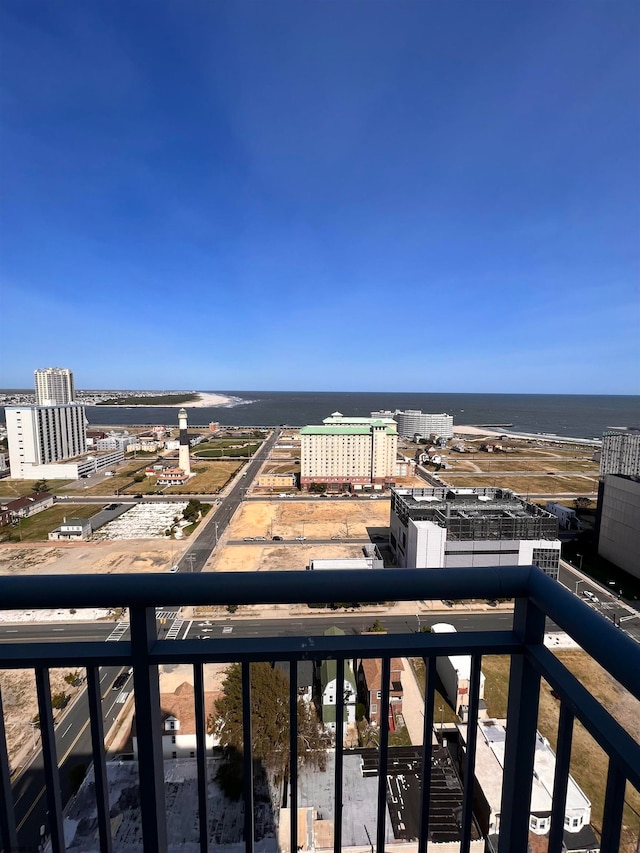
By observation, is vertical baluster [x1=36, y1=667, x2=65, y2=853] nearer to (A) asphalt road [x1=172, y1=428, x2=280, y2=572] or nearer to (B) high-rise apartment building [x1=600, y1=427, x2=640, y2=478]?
(A) asphalt road [x1=172, y1=428, x2=280, y2=572]

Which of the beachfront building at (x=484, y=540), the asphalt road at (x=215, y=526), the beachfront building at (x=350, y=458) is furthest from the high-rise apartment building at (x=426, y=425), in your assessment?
the beachfront building at (x=484, y=540)

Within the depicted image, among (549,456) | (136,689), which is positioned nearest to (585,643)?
(136,689)

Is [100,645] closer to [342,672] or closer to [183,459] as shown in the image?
[342,672]

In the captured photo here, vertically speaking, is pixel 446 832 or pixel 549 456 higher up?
pixel 446 832

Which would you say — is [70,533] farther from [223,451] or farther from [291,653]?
[223,451]

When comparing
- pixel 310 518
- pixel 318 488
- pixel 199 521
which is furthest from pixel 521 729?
pixel 318 488

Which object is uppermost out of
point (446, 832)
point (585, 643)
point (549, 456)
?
point (585, 643)

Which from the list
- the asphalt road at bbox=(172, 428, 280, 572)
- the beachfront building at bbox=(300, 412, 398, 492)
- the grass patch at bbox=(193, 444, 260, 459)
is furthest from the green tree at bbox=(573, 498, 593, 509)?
the grass patch at bbox=(193, 444, 260, 459)

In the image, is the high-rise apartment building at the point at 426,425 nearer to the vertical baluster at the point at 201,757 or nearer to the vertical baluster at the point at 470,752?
the vertical baluster at the point at 470,752
